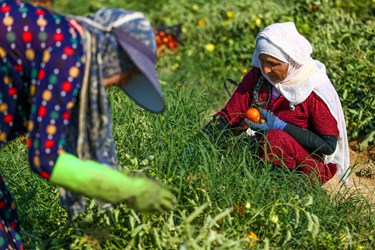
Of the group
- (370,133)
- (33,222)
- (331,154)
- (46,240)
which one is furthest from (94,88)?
(370,133)

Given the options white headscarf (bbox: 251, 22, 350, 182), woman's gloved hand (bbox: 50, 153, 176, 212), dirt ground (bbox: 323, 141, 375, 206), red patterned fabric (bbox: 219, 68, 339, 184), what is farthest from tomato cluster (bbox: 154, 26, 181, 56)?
woman's gloved hand (bbox: 50, 153, 176, 212)

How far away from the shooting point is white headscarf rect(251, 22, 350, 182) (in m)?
4.32

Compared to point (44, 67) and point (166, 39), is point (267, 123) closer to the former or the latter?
point (44, 67)

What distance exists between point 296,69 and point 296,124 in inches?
11.8

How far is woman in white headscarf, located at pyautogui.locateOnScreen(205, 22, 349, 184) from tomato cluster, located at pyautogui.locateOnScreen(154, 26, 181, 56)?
271 centimetres

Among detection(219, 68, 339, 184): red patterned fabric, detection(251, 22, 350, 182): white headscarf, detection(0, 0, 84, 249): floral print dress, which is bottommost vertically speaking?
detection(219, 68, 339, 184): red patterned fabric

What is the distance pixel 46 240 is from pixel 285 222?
40.3 inches

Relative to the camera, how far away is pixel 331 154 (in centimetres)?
443

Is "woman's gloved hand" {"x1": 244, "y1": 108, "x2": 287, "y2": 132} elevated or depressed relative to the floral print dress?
depressed

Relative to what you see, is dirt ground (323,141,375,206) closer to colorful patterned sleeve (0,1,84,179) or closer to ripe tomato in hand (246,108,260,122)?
ripe tomato in hand (246,108,260,122)

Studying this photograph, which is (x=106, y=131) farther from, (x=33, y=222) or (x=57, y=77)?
(x=33, y=222)

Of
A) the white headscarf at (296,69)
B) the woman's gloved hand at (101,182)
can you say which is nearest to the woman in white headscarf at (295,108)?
the white headscarf at (296,69)

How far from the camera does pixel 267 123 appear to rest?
444 centimetres

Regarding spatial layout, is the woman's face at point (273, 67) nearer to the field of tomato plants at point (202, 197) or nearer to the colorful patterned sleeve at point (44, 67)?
the field of tomato plants at point (202, 197)
